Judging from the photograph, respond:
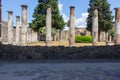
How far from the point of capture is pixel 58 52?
49.3ft

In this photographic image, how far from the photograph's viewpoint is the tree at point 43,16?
148 feet

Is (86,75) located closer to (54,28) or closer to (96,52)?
(96,52)

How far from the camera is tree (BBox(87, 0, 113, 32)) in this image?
48138 mm

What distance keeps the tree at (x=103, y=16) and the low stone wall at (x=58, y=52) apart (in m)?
33.2

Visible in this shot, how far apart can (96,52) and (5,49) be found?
16.3 ft

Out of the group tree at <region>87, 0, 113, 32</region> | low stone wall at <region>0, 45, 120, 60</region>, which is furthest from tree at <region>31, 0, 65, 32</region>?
low stone wall at <region>0, 45, 120, 60</region>

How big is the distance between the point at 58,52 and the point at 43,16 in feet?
101

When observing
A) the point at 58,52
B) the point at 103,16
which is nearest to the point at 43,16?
the point at 103,16

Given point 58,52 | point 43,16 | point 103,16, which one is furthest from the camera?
point 103,16

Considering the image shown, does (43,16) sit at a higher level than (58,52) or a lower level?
higher

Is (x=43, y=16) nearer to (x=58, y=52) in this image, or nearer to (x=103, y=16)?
(x=103, y=16)

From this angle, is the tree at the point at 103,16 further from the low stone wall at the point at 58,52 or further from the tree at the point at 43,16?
the low stone wall at the point at 58,52

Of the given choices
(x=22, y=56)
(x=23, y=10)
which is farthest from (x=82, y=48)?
(x=23, y=10)

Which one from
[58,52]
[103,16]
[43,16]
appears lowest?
[58,52]
